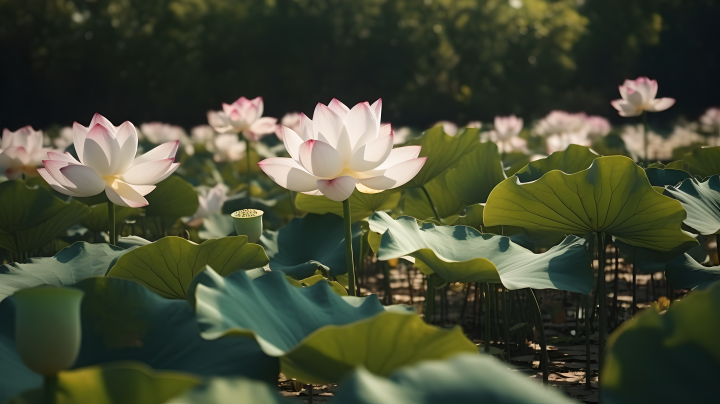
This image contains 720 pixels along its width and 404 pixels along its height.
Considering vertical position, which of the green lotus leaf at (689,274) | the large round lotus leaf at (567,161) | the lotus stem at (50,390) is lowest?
the lotus stem at (50,390)

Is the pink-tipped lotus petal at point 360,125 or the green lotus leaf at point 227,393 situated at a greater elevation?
the pink-tipped lotus petal at point 360,125

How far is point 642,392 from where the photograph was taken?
72 cm

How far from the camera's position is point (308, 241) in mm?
1957

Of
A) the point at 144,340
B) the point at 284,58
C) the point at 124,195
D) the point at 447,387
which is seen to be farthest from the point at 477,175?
the point at 284,58

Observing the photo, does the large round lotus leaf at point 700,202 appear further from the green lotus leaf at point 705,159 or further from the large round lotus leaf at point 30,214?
the large round lotus leaf at point 30,214

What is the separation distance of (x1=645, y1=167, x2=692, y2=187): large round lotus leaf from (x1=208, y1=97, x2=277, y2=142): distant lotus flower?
155 centimetres

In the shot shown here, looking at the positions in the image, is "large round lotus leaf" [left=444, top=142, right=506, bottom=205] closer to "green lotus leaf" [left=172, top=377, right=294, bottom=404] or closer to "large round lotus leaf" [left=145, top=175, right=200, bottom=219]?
"large round lotus leaf" [left=145, top=175, right=200, bottom=219]

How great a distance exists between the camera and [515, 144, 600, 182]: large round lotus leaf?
2.00m

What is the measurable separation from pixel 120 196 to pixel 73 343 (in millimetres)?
781

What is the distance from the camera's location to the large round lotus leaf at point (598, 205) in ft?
4.66

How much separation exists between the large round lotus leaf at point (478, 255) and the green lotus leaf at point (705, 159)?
101cm

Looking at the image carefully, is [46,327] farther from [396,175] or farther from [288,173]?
[396,175]

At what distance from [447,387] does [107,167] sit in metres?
1.11

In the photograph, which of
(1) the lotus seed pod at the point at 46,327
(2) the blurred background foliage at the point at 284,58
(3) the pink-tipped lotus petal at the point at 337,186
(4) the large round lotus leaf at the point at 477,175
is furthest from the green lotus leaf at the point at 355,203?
(2) the blurred background foliage at the point at 284,58
